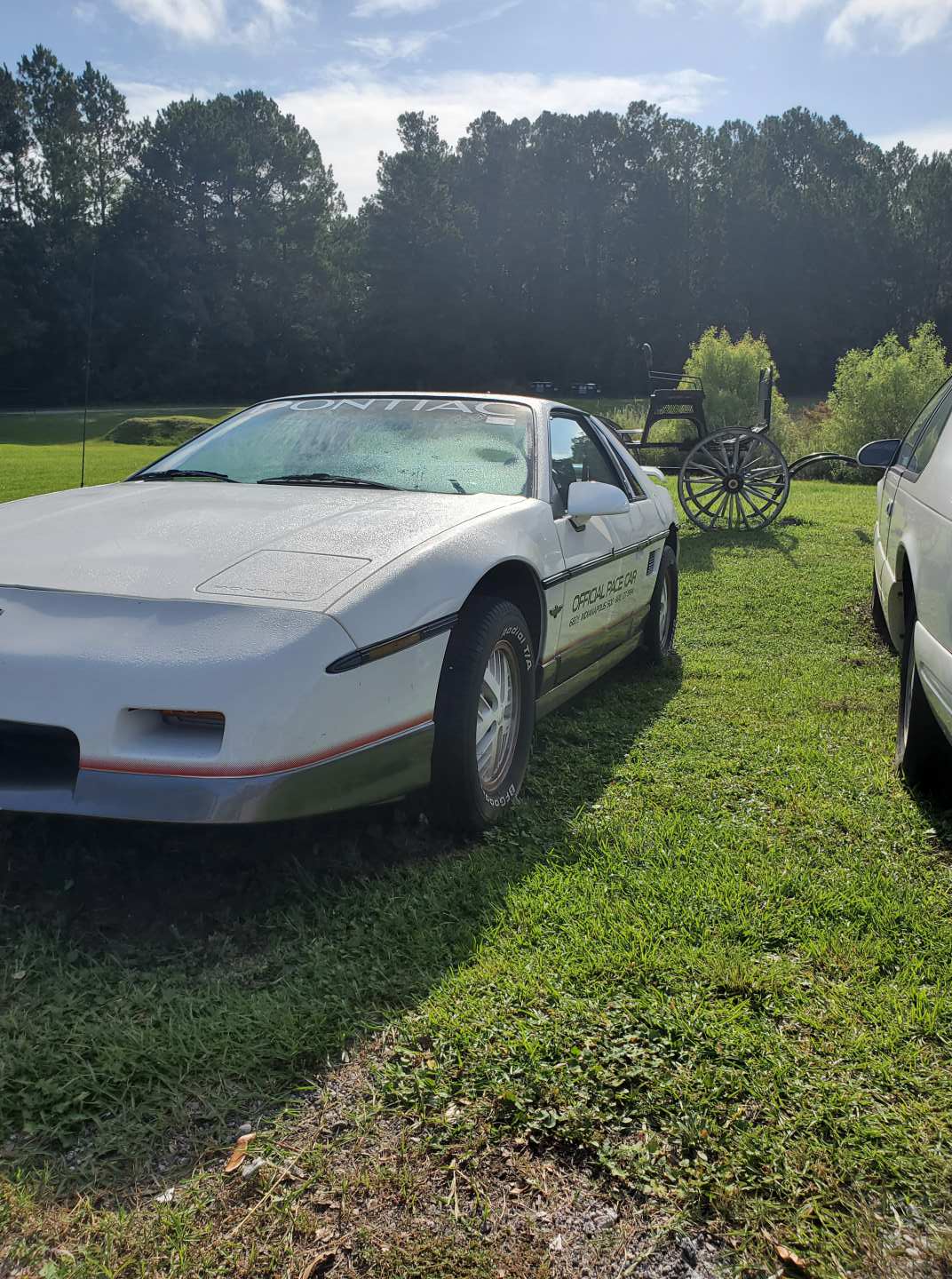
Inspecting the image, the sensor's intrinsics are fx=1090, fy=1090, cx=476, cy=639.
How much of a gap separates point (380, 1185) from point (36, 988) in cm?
103

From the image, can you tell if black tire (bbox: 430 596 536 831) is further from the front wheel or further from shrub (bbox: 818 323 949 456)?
shrub (bbox: 818 323 949 456)

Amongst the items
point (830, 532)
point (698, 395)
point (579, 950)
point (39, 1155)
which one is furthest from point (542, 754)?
point (698, 395)

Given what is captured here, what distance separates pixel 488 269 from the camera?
225 feet

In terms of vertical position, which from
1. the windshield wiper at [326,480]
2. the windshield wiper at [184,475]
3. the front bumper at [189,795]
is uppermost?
the windshield wiper at [326,480]

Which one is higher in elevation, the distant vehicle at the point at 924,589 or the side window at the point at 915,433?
the side window at the point at 915,433

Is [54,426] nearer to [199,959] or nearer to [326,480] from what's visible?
[326,480]

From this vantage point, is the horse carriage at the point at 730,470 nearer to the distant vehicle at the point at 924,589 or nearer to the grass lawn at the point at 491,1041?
the distant vehicle at the point at 924,589

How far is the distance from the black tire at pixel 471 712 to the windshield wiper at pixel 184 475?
1288mm

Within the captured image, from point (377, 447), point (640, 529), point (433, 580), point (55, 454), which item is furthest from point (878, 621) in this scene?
point (55, 454)

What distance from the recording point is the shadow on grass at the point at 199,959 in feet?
6.79

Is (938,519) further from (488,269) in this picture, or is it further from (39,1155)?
(488,269)

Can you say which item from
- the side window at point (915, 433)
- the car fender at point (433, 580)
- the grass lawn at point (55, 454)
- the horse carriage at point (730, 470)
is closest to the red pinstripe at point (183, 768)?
the car fender at point (433, 580)

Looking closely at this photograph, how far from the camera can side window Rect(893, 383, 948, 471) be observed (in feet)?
16.6

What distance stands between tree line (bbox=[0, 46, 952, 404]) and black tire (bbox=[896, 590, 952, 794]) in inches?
1969
